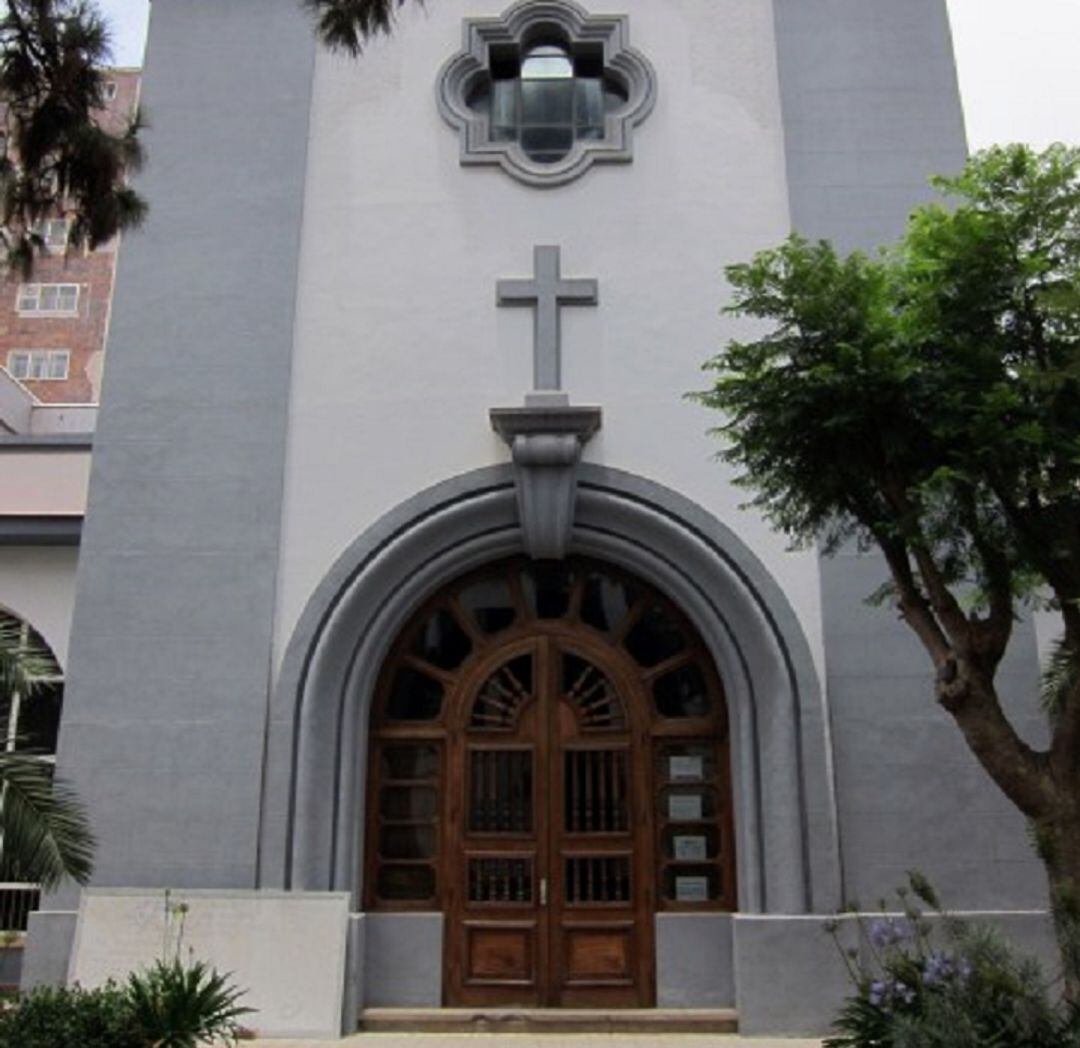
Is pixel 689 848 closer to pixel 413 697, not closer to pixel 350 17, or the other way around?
pixel 413 697

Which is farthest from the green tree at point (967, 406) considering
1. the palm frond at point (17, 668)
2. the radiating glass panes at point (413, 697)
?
the palm frond at point (17, 668)

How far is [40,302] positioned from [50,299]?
0.37m

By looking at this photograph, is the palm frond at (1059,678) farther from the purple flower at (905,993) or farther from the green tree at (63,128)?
the green tree at (63,128)

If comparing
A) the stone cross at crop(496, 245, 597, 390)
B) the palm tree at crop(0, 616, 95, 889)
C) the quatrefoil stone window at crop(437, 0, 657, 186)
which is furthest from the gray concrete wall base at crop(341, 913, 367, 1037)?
the quatrefoil stone window at crop(437, 0, 657, 186)

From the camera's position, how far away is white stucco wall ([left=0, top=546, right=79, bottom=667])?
1175 centimetres

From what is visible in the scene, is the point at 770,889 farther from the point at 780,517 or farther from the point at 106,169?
the point at 106,169

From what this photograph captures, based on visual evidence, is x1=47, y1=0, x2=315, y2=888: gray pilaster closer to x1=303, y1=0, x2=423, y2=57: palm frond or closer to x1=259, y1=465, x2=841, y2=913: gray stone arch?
x1=259, y1=465, x2=841, y2=913: gray stone arch

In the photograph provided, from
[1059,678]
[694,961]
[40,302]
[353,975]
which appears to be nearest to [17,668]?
[353,975]

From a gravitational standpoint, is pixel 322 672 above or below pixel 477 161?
below

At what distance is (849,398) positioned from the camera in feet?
25.0

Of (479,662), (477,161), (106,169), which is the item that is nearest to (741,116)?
(477,161)

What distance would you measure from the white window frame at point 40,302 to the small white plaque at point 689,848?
35.9m

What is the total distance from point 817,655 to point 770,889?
199 cm

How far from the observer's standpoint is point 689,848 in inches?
414
